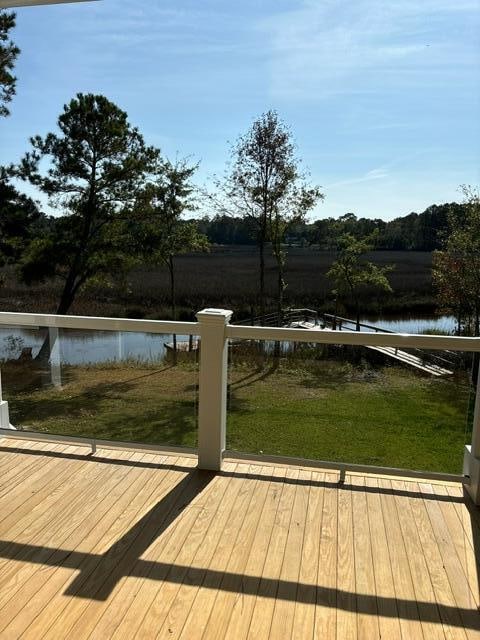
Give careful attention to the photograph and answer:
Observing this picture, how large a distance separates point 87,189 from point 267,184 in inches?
124

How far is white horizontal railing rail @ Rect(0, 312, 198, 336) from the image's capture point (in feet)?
11.0

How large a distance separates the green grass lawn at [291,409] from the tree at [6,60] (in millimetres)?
4950

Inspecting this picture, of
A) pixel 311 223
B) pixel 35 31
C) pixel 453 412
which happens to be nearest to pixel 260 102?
pixel 311 223

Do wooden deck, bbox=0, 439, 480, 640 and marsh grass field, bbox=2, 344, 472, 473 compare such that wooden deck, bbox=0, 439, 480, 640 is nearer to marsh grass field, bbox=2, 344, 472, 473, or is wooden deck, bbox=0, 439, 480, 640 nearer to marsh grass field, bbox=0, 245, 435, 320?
marsh grass field, bbox=2, 344, 472, 473

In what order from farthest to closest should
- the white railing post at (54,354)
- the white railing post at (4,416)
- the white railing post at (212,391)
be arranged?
the white railing post at (4,416)
the white railing post at (54,354)
the white railing post at (212,391)

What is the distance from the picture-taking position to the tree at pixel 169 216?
24.5 ft

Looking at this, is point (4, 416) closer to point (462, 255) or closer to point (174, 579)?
point (174, 579)

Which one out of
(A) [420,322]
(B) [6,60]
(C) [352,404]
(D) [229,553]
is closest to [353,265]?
(A) [420,322]

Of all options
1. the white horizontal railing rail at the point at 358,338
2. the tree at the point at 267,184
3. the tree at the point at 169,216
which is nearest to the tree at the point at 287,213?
the tree at the point at 267,184

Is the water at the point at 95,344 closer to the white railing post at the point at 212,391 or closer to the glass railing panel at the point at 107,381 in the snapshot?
the glass railing panel at the point at 107,381

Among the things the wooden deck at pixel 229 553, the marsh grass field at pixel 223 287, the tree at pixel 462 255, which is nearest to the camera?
the wooden deck at pixel 229 553

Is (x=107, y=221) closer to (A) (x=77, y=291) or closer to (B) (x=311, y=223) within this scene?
(A) (x=77, y=291)

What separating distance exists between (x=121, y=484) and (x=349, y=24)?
4879 millimetres

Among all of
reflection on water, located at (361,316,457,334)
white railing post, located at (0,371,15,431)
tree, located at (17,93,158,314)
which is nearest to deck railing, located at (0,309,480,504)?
white railing post, located at (0,371,15,431)
